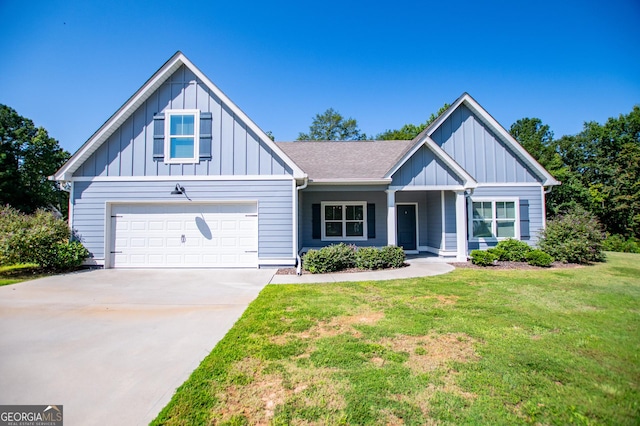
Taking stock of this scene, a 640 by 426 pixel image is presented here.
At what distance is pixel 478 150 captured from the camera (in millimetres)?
12227

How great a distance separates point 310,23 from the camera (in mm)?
→ 11953

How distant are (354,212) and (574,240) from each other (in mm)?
8362

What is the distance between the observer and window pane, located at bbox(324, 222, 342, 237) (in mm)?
12972

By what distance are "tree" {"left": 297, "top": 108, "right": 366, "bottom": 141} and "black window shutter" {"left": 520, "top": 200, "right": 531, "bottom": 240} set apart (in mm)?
28948

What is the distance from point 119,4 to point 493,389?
12511 millimetres

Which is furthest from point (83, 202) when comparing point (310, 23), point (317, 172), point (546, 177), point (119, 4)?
point (546, 177)

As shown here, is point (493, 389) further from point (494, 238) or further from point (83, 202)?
point (83, 202)

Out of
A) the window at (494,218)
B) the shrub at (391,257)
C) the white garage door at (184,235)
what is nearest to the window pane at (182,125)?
the white garage door at (184,235)

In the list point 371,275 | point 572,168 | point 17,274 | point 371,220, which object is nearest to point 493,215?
point 371,220

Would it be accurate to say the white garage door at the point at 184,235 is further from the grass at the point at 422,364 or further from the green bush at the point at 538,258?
the green bush at the point at 538,258

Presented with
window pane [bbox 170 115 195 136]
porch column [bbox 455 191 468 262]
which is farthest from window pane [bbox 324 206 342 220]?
window pane [bbox 170 115 195 136]

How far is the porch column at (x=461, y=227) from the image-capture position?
10797 millimetres

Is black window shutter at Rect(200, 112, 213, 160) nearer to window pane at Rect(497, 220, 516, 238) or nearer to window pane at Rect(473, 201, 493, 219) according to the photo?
window pane at Rect(473, 201, 493, 219)

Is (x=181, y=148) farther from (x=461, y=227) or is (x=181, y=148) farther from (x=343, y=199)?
(x=461, y=227)
